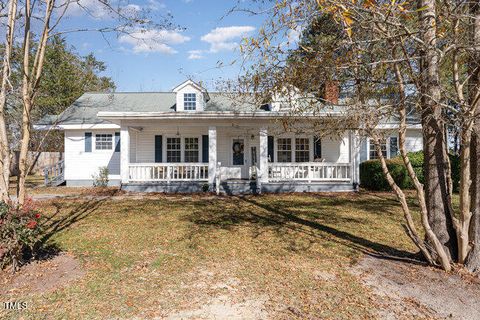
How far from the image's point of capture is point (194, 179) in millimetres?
14352

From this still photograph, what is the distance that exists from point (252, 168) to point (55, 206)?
853 centimetres

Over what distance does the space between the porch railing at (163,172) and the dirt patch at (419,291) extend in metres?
10.1

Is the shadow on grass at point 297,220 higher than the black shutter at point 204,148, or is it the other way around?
the black shutter at point 204,148

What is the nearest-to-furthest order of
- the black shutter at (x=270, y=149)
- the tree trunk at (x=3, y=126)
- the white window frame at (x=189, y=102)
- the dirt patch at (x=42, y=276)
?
the dirt patch at (x=42, y=276)
the tree trunk at (x=3, y=126)
the black shutter at (x=270, y=149)
the white window frame at (x=189, y=102)

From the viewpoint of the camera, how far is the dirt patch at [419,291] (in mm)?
3740

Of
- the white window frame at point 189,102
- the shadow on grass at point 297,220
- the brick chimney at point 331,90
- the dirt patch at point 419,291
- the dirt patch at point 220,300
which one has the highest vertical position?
the white window frame at point 189,102

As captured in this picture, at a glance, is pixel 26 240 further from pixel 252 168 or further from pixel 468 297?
pixel 252 168

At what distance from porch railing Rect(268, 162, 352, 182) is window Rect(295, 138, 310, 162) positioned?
1050 mm

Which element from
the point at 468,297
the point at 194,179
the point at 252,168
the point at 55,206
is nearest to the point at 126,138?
the point at 194,179

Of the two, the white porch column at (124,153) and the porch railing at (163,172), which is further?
the porch railing at (163,172)

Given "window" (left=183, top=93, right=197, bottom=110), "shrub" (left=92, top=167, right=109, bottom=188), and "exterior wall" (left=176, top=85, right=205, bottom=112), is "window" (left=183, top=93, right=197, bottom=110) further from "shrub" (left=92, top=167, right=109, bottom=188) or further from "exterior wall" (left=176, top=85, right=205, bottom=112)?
"shrub" (left=92, top=167, right=109, bottom=188)

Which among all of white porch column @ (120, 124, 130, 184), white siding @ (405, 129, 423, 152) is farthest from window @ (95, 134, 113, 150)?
white siding @ (405, 129, 423, 152)

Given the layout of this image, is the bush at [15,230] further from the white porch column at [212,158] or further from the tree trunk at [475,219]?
the white porch column at [212,158]

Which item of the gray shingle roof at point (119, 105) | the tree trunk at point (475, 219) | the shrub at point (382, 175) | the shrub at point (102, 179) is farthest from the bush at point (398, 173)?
the shrub at point (102, 179)
